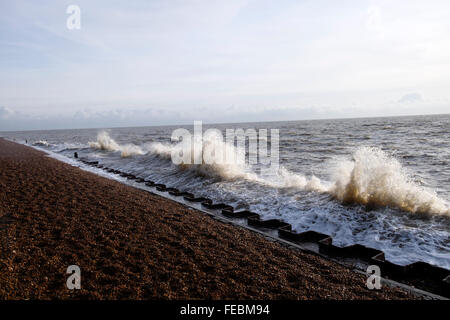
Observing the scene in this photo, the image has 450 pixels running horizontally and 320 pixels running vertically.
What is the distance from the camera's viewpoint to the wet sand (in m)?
3.62

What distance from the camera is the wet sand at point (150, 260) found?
3.62 metres

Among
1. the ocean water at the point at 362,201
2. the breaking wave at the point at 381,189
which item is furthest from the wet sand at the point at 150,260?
the breaking wave at the point at 381,189

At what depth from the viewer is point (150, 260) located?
4.43 m

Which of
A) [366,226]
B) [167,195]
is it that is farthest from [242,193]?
[366,226]
